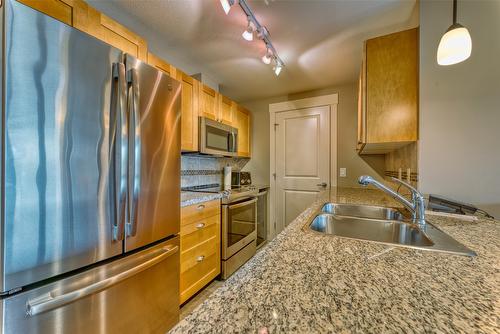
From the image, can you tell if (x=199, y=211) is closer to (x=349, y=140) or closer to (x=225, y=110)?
(x=225, y=110)

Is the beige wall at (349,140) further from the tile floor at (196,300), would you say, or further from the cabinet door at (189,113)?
the tile floor at (196,300)

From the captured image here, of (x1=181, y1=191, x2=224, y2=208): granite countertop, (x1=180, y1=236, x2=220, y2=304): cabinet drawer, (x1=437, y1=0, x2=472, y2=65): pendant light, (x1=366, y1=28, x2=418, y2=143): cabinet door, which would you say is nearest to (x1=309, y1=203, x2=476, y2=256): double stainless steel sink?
(x1=366, y1=28, x2=418, y2=143): cabinet door

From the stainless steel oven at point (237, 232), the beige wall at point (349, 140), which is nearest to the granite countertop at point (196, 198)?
the stainless steel oven at point (237, 232)

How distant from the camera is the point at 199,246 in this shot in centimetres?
182

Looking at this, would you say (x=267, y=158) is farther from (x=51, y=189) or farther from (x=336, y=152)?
(x=51, y=189)

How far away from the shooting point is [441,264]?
562 mm

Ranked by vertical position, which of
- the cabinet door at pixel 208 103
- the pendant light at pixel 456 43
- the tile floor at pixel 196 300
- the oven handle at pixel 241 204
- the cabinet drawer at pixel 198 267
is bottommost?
the tile floor at pixel 196 300

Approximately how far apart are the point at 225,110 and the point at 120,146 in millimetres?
1770

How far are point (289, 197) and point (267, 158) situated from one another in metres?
0.70

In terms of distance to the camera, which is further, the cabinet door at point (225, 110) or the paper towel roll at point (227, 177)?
the paper towel roll at point (227, 177)

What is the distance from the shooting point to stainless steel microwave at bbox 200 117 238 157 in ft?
7.18

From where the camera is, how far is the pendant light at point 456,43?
91 centimetres

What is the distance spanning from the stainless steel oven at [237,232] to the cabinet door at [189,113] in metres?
0.73

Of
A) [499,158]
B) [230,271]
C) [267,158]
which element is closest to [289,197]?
[267,158]
